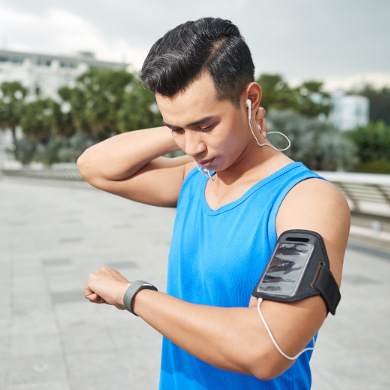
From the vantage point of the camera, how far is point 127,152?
1.71m

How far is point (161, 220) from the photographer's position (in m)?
11.3

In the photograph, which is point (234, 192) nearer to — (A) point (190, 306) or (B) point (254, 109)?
(B) point (254, 109)

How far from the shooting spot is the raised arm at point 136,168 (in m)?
1.70

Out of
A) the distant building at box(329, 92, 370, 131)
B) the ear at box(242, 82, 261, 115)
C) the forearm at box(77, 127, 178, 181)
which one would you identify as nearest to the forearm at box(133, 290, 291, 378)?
the ear at box(242, 82, 261, 115)

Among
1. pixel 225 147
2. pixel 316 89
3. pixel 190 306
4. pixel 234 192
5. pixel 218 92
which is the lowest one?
pixel 316 89

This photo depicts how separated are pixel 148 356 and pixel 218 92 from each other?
325cm

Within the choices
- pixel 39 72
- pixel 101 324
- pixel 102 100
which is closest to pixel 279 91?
pixel 102 100

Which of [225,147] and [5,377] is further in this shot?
[5,377]

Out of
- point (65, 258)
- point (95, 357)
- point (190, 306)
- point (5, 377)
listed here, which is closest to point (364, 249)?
point (65, 258)

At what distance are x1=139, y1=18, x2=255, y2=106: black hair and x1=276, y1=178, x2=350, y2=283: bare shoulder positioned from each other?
27 centimetres

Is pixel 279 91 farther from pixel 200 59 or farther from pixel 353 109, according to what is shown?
pixel 353 109

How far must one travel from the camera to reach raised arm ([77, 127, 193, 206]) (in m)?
1.70

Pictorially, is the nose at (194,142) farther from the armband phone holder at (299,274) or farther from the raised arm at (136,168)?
the raised arm at (136,168)

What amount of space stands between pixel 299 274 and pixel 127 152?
864 millimetres
